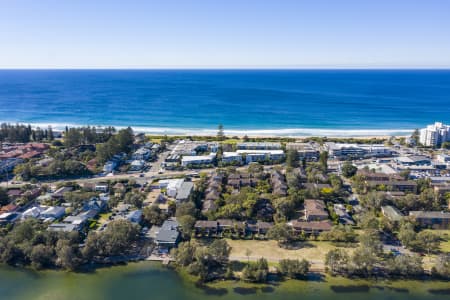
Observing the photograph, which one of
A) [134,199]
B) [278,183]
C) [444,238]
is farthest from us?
[278,183]

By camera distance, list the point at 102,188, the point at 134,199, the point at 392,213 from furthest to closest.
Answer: the point at 102,188
the point at 134,199
the point at 392,213

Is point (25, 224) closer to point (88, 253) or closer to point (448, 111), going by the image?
point (88, 253)

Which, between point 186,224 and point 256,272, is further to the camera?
point 186,224

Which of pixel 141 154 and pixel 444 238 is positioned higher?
pixel 141 154

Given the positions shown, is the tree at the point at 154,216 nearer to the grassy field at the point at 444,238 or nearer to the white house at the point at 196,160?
the white house at the point at 196,160

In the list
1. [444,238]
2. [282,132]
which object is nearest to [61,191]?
[444,238]

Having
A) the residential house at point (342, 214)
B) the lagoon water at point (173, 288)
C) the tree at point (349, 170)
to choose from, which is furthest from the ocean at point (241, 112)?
the lagoon water at point (173, 288)

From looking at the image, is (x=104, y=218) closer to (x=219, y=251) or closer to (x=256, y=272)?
(x=219, y=251)
